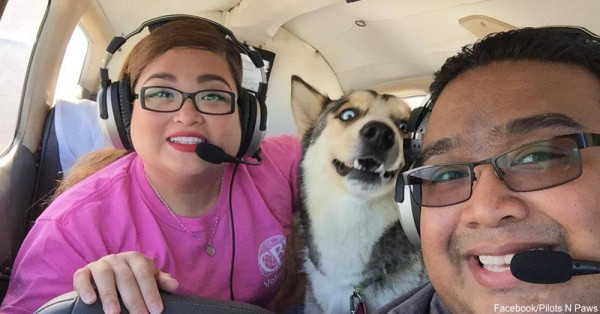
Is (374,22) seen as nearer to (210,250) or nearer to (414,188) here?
(210,250)

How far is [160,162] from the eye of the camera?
5.28ft

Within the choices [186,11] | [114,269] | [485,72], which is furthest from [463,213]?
[186,11]

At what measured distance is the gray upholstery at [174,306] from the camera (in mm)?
978

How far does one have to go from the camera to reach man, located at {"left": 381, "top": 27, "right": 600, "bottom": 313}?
86cm

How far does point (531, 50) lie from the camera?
1068 mm

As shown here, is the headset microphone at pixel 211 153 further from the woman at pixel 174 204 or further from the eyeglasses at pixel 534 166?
the eyeglasses at pixel 534 166

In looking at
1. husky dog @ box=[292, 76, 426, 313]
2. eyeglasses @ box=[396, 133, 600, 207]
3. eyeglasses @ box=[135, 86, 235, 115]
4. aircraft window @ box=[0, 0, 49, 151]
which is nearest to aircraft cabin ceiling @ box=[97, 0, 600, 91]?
aircraft window @ box=[0, 0, 49, 151]

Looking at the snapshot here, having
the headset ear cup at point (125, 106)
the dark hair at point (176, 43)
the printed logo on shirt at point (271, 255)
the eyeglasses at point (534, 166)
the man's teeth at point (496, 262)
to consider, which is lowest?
the printed logo on shirt at point (271, 255)

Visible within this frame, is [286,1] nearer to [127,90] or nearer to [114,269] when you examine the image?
[127,90]

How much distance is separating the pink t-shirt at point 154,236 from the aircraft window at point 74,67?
102 cm

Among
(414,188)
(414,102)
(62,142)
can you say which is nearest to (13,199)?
(62,142)

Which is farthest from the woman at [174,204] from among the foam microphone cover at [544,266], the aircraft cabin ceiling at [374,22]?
the aircraft cabin ceiling at [374,22]

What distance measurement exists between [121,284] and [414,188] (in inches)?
26.5

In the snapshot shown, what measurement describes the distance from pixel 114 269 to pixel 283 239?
0.90 metres
